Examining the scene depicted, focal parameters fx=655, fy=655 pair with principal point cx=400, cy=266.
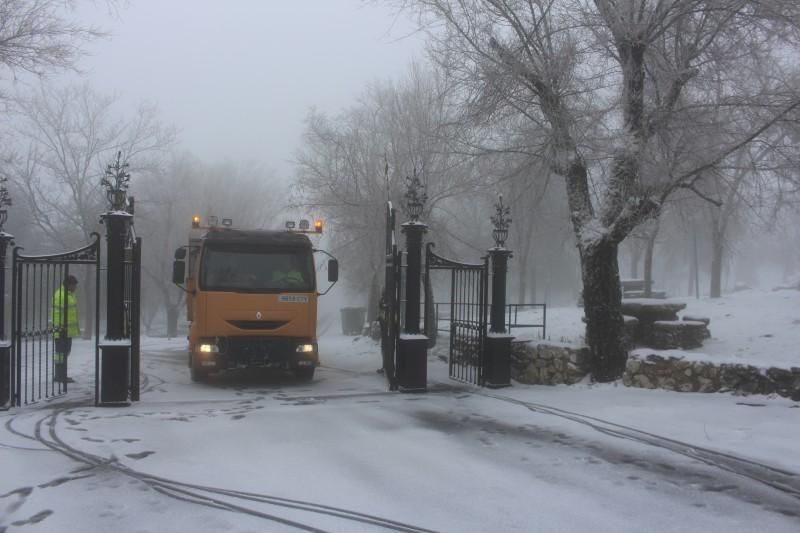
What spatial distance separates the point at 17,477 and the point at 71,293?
7256mm

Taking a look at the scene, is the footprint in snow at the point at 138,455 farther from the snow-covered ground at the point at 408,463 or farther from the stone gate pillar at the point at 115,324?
the stone gate pillar at the point at 115,324

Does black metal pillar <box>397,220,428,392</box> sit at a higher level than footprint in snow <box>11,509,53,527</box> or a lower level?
higher

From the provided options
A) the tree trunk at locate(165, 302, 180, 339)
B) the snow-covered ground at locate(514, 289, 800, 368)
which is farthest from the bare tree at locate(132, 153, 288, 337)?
the snow-covered ground at locate(514, 289, 800, 368)

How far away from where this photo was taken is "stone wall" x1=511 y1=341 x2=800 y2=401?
8750 millimetres

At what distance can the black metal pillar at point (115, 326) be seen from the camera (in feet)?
30.3

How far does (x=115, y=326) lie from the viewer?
9328 mm

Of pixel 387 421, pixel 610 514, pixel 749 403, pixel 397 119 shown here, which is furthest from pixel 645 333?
pixel 397 119

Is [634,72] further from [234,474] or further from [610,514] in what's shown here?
[234,474]

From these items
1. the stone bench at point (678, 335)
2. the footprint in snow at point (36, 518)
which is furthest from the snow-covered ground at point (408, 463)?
the stone bench at point (678, 335)

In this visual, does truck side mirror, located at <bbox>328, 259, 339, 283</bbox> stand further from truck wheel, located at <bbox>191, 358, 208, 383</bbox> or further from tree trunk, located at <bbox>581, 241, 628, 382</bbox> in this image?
tree trunk, located at <bbox>581, 241, 628, 382</bbox>

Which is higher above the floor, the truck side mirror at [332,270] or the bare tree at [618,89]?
the bare tree at [618,89]

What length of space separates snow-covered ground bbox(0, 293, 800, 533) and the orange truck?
105cm

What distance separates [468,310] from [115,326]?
18.7 ft

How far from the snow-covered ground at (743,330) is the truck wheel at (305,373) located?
161 inches
